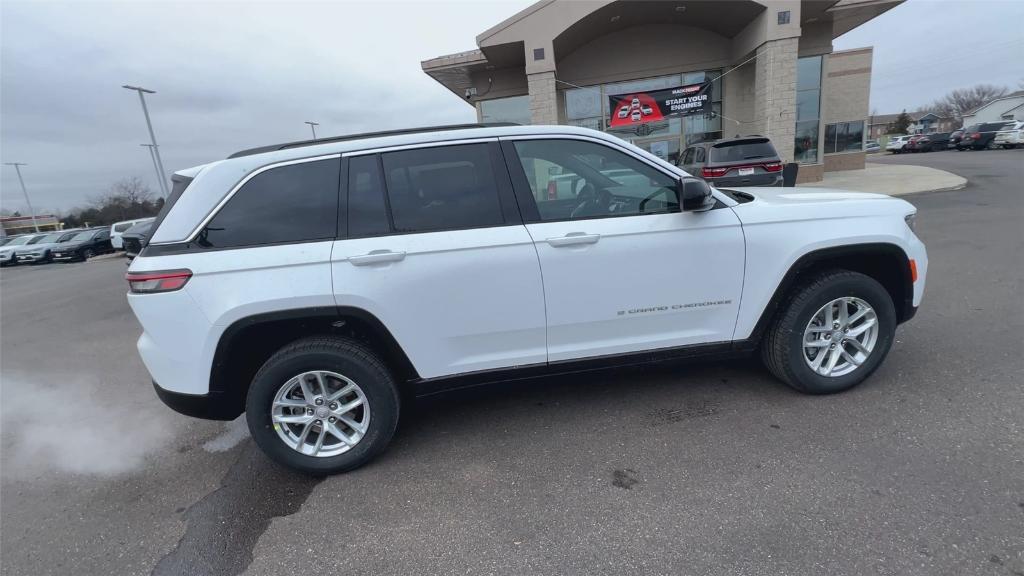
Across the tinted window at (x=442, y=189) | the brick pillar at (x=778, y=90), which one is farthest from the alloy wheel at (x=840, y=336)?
the brick pillar at (x=778, y=90)

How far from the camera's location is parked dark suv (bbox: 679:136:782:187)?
10195 millimetres

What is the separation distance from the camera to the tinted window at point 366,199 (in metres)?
2.89

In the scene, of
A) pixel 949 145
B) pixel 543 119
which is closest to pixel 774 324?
pixel 543 119

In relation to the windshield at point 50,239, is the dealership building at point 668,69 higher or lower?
higher

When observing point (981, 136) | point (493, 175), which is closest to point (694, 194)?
point (493, 175)

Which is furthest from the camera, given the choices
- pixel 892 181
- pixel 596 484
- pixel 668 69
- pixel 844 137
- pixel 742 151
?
pixel 844 137

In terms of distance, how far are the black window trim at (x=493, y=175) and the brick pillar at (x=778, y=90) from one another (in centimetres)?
1397

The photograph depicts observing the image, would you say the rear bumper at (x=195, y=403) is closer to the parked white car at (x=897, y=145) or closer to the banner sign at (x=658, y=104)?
the banner sign at (x=658, y=104)

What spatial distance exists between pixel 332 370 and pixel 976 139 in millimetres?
43305

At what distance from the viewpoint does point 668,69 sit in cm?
1658

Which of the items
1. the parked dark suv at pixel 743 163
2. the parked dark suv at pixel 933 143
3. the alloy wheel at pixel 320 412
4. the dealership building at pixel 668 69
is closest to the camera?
the alloy wheel at pixel 320 412

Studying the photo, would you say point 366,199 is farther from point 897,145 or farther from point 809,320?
point 897,145

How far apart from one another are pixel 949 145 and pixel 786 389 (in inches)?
1782

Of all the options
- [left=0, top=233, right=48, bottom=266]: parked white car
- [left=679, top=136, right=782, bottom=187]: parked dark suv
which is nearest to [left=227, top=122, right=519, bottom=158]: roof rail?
[left=679, top=136, right=782, bottom=187]: parked dark suv
